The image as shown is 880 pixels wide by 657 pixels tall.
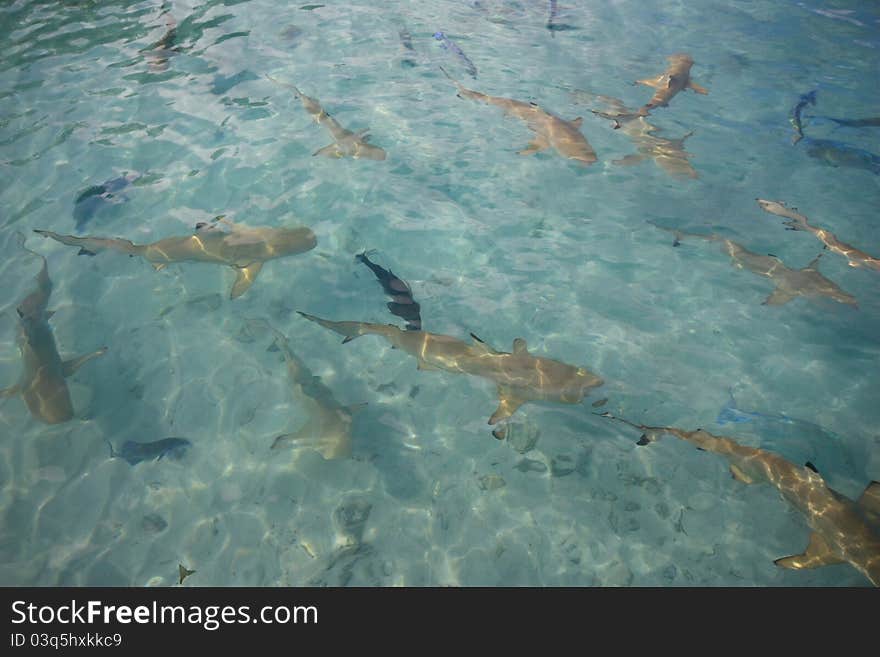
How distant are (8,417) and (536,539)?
5.61 metres

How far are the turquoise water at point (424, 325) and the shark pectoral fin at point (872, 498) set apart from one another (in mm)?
573

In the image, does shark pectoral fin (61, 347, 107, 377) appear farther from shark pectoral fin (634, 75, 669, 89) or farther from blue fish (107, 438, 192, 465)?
shark pectoral fin (634, 75, 669, 89)

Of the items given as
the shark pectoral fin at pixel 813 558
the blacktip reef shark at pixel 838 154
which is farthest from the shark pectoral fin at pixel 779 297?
the blacktip reef shark at pixel 838 154

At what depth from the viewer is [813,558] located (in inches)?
168

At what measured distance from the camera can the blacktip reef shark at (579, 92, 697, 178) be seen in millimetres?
8758

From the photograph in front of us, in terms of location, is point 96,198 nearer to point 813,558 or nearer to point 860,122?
point 813,558

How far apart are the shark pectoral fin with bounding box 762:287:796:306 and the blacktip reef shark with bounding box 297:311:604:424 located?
3.15 m

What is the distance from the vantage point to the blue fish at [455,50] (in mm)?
11694

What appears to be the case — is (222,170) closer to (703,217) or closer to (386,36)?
(386,36)

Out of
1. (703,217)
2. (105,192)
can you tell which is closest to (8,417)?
(105,192)

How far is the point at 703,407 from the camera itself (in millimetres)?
5723

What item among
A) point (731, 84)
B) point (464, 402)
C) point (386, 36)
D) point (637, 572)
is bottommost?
point (637, 572)

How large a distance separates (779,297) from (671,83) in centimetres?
612

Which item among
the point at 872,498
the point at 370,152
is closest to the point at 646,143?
the point at 370,152
